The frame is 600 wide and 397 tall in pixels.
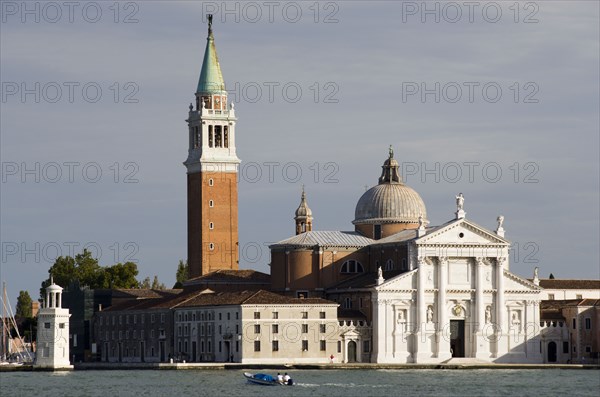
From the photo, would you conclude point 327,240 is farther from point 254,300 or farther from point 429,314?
point 254,300

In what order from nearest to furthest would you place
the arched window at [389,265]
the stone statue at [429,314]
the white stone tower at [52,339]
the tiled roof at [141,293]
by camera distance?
the white stone tower at [52,339] < the stone statue at [429,314] < the arched window at [389,265] < the tiled roof at [141,293]

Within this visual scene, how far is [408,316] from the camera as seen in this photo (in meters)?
111

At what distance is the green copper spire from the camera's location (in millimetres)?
126562

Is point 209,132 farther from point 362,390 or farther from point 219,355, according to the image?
point 362,390

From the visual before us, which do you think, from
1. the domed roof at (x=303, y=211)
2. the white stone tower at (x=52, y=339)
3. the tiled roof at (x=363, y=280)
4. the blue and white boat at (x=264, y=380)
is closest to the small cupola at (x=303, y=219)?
the domed roof at (x=303, y=211)

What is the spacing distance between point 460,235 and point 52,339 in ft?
76.9

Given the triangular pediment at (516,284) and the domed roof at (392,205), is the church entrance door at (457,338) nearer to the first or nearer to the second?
the triangular pediment at (516,284)

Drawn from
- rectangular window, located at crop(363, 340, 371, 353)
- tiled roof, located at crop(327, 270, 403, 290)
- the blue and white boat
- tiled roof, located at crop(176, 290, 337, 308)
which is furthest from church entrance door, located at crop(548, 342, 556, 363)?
the blue and white boat

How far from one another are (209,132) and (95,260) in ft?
78.2

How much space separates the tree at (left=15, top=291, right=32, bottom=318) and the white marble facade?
67845 mm

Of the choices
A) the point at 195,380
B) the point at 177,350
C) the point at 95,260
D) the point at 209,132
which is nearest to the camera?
the point at 195,380

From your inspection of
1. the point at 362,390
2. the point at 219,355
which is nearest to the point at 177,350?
the point at 219,355

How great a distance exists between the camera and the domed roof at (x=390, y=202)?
120750 millimetres

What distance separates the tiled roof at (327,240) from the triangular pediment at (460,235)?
843 centimetres
